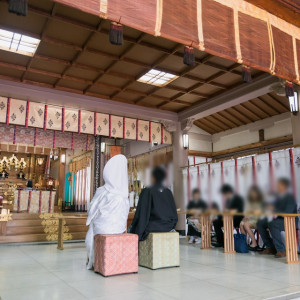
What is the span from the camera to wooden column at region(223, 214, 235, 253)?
608 cm

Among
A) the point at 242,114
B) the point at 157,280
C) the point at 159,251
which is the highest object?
the point at 242,114

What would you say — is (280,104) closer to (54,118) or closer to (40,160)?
(54,118)

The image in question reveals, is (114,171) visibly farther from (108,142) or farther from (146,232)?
(108,142)

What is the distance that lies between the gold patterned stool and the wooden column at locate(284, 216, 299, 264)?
1884mm

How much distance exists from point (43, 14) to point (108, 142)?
31.7ft

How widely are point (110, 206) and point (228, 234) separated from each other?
3025 mm

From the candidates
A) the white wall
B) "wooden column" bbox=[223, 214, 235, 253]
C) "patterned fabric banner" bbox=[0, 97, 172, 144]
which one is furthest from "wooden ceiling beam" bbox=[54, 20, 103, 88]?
the white wall

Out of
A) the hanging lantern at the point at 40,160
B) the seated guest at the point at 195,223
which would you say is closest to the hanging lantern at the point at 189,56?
the seated guest at the point at 195,223

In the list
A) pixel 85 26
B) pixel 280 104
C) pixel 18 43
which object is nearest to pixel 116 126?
pixel 18 43

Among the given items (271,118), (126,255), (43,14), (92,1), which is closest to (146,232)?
(126,255)

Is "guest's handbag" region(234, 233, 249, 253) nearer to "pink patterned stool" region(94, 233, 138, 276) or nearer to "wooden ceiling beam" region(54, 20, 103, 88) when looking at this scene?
"pink patterned stool" region(94, 233, 138, 276)

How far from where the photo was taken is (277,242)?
18.1 ft

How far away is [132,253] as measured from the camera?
13.6 ft

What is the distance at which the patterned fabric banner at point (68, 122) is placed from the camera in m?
7.65
